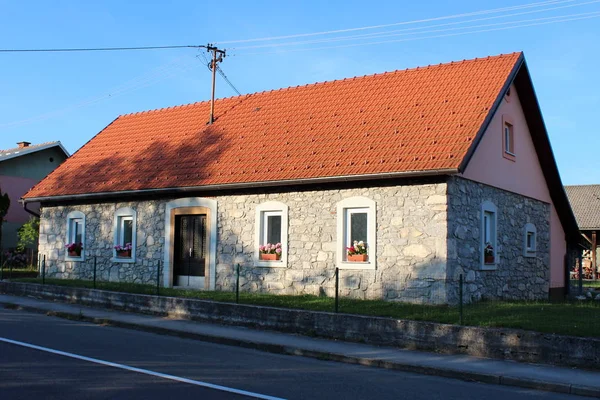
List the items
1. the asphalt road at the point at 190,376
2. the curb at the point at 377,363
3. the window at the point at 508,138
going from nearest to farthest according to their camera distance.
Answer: the asphalt road at the point at 190,376 < the curb at the point at 377,363 < the window at the point at 508,138

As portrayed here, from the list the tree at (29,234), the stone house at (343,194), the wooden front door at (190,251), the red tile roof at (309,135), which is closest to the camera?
the stone house at (343,194)

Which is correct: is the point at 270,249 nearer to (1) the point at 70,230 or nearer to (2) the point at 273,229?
(2) the point at 273,229

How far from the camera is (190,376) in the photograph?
28.3ft

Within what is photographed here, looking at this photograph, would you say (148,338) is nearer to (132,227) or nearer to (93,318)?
(93,318)

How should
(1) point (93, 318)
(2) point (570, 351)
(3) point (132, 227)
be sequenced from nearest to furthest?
(2) point (570, 351)
(1) point (93, 318)
(3) point (132, 227)

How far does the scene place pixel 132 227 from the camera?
20172mm

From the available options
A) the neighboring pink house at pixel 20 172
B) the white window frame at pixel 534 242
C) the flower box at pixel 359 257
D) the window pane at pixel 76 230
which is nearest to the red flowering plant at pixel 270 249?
the flower box at pixel 359 257

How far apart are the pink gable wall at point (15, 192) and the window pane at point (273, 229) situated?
22.8 m

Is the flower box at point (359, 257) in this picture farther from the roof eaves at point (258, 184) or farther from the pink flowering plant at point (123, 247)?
the pink flowering plant at point (123, 247)

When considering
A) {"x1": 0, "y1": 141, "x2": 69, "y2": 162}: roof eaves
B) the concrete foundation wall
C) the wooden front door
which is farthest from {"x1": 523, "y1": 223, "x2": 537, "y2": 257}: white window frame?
{"x1": 0, "y1": 141, "x2": 69, "y2": 162}: roof eaves

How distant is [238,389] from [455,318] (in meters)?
5.63

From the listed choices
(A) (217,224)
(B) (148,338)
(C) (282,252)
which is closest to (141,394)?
(B) (148,338)

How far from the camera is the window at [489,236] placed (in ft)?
52.9

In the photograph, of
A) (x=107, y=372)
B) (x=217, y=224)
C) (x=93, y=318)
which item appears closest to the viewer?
(x=107, y=372)
